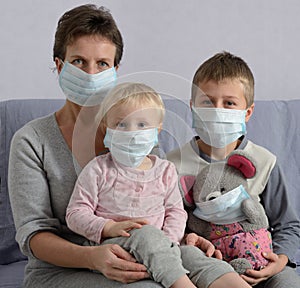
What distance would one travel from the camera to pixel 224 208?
1.61 m

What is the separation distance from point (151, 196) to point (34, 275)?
1.21 feet

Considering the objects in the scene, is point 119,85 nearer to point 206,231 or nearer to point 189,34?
point 206,231

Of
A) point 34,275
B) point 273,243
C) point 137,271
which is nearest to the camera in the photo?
point 137,271

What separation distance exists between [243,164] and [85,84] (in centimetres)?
45

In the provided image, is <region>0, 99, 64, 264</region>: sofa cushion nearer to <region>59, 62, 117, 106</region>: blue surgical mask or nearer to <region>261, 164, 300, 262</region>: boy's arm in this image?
<region>59, 62, 117, 106</region>: blue surgical mask

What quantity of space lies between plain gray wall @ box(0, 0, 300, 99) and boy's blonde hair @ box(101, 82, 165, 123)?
97 cm

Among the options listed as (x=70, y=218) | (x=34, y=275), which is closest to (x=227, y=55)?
(x=70, y=218)

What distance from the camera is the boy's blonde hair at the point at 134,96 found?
4.87 feet

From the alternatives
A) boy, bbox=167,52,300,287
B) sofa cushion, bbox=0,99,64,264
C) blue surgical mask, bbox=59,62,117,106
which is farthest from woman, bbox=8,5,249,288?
sofa cushion, bbox=0,99,64,264

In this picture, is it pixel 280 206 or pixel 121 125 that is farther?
pixel 280 206

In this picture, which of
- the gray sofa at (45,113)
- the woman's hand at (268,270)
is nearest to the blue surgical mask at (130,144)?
the woman's hand at (268,270)

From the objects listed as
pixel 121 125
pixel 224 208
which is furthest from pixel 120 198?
pixel 224 208

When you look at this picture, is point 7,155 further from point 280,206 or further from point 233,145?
point 280,206

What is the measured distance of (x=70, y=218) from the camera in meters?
1.52
